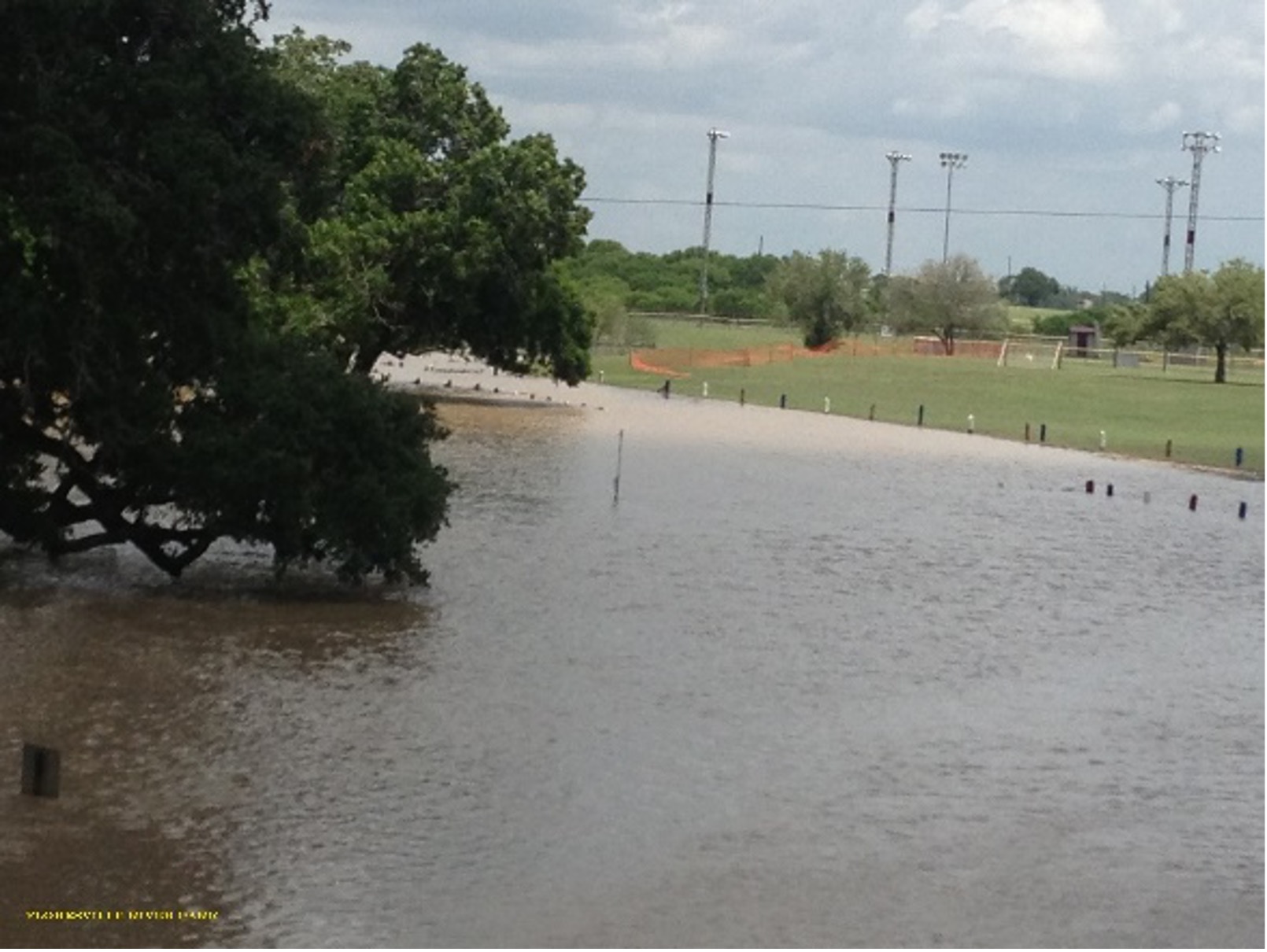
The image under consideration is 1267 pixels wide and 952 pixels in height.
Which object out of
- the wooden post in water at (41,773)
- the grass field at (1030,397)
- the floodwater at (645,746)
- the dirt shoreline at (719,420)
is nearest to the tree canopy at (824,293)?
the grass field at (1030,397)

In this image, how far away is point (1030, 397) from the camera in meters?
91.9

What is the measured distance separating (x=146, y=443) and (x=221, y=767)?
368 inches

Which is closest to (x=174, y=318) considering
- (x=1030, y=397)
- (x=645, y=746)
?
(x=645, y=746)

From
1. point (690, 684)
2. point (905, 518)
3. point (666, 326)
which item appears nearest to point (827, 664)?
point (690, 684)

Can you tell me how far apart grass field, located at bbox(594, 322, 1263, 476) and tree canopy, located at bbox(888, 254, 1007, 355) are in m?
24.5

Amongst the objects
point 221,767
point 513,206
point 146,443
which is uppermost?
point 513,206

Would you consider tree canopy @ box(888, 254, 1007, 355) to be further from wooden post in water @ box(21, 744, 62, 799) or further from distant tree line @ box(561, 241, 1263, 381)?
wooden post in water @ box(21, 744, 62, 799)

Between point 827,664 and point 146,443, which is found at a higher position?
point 146,443

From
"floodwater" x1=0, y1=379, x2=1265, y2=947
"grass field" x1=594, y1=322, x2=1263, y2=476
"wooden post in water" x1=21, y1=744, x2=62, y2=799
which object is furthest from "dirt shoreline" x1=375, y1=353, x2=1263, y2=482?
"wooden post in water" x1=21, y1=744, x2=62, y2=799

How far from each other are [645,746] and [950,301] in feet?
410

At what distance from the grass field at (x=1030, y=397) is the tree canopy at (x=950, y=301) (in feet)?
80.5

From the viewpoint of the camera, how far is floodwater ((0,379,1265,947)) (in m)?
16.8

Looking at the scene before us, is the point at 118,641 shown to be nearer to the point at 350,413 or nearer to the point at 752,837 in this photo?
the point at 350,413

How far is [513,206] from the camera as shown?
69938mm
